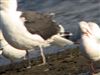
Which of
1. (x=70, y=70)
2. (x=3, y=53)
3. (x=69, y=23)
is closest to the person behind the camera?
(x=70, y=70)

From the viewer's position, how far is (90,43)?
9.63 m

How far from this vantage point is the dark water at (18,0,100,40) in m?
18.2

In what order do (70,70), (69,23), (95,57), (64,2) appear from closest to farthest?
1. (95,57)
2. (70,70)
3. (69,23)
4. (64,2)

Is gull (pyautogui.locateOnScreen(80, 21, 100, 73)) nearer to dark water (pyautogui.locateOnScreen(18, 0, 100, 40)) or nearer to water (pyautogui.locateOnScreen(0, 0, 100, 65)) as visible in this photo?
water (pyautogui.locateOnScreen(0, 0, 100, 65))

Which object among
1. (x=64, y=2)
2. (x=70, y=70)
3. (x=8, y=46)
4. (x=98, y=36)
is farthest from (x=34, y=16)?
(x=64, y=2)

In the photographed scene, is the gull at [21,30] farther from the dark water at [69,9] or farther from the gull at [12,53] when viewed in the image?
the dark water at [69,9]

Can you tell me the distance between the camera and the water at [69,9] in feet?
59.1

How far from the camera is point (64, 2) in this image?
2330 cm

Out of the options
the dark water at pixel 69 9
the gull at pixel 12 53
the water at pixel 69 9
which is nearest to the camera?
the gull at pixel 12 53

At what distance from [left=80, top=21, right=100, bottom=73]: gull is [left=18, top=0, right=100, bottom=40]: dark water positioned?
6.53 meters

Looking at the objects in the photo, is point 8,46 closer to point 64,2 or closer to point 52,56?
point 52,56

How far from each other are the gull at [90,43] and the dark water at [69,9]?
6.53m

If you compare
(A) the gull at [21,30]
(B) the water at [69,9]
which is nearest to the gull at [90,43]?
(A) the gull at [21,30]

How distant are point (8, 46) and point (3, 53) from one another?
0.78ft
